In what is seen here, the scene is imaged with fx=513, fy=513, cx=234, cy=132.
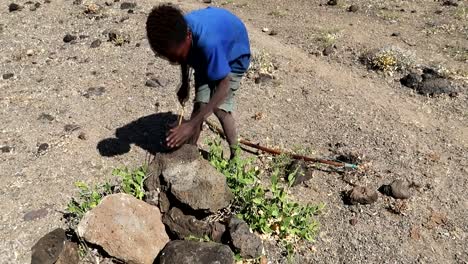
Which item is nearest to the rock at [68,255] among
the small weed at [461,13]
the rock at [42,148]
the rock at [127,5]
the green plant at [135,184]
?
the green plant at [135,184]

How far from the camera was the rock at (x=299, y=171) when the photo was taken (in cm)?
448

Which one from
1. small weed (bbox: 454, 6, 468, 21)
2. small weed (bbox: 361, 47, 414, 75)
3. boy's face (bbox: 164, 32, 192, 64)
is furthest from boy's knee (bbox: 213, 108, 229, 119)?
small weed (bbox: 454, 6, 468, 21)

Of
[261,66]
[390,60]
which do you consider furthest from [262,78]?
[390,60]

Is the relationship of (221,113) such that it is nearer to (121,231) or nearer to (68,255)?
(121,231)

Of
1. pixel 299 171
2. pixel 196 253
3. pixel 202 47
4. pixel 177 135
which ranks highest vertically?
pixel 202 47

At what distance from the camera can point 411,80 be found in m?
6.12

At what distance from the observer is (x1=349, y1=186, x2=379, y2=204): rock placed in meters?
4.26

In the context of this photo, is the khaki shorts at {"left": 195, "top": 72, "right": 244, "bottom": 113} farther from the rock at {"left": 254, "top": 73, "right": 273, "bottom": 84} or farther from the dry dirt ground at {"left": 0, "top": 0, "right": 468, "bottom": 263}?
the rock at {"left": 254, "top": 73, "right": 273, "bottom": 84}

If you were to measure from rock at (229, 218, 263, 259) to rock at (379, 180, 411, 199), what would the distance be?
1415 mm

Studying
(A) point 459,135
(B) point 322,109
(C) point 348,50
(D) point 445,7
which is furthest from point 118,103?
(D) point 445,7

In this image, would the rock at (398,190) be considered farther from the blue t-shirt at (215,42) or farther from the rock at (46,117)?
the rock at (46,117)

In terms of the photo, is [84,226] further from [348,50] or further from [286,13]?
[286,13]

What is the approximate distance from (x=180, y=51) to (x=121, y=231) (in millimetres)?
1260

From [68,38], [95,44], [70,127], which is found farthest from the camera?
[68,38]
